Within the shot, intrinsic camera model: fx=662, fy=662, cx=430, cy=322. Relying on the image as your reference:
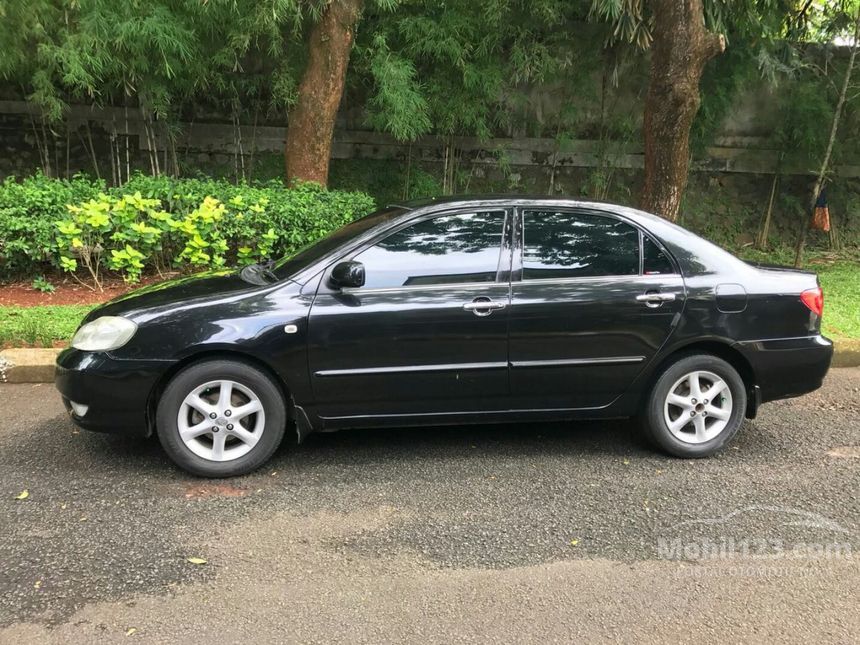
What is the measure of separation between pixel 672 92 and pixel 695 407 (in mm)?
4668

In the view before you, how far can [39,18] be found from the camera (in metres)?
7.11

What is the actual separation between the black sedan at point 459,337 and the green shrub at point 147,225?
296 cm

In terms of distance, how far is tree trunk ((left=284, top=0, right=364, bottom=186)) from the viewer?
7.46 metres

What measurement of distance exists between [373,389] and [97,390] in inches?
57.8

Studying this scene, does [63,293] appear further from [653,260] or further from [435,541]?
[653,260]

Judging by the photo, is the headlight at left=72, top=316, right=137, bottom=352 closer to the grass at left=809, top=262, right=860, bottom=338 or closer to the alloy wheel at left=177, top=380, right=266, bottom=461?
the alloy wheel at left=177, top=380, right=266, bottom=461

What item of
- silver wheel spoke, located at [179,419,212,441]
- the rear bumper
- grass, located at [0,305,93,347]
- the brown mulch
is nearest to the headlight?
silver wheel spoke, located at [179,419,212,441]

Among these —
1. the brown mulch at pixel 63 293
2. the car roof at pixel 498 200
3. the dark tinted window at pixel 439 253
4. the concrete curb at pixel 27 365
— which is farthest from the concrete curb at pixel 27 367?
the car roof at pixel 498 200

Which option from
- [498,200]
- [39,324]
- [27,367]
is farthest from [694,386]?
[39,324]

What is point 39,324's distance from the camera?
5672mm

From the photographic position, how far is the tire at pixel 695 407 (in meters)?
3.97

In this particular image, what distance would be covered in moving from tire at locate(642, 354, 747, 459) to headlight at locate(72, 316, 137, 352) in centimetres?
301

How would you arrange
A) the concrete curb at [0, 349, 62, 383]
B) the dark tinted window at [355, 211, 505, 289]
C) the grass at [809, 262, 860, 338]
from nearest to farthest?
the dark tinted window at [355, 211, 505, 289]
the concrete curb at [0, 349, 62, 383]
the grass at [809, 262, 860, 338]

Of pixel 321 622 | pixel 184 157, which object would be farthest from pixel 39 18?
pixel 321 622
